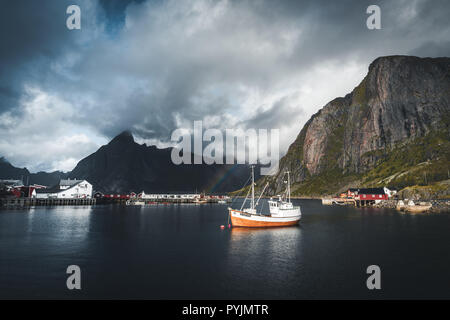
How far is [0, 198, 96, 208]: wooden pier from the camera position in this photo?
127 metres

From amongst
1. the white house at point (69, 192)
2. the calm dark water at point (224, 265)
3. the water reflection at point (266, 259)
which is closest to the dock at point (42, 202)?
the white house at point (69, 192)

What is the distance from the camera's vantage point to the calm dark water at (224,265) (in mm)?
23641

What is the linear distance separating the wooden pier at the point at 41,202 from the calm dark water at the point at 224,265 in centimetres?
9616

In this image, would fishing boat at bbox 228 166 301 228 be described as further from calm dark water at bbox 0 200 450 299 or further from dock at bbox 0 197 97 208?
dock at bbox 0 197 97 208

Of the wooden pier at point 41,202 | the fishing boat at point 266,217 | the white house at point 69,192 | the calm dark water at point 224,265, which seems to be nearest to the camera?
the calm dark water at point 224,265

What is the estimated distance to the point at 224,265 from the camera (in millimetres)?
31859

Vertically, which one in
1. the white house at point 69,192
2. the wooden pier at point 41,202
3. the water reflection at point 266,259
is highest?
the white house at point 69,192

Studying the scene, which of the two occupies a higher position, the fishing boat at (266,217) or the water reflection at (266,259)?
the fishing boat at (266,217)

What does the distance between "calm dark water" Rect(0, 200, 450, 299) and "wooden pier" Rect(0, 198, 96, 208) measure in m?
96.2

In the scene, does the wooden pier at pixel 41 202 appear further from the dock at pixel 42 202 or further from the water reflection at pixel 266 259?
the water reflection at pixel 266 259

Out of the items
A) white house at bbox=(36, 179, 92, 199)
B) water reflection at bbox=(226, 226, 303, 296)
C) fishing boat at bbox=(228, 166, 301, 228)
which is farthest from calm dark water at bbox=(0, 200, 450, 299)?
white house at bbox=(36, 179, 92, 199)
